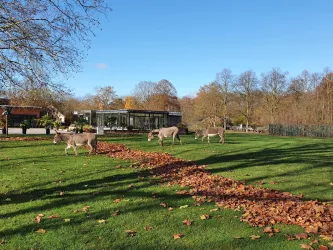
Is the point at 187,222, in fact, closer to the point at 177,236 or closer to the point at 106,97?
the point at 177,236

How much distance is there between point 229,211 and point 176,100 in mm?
97099

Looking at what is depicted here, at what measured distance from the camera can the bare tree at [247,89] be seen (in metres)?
76.4

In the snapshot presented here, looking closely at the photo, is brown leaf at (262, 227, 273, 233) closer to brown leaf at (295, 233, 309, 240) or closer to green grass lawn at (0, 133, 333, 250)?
green grass lawn at (0, 133, 333, 250)

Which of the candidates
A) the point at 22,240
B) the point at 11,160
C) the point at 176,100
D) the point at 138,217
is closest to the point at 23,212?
the point at 22,240

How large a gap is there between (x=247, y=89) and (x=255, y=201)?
236ft

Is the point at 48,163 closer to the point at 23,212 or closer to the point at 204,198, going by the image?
the point at 23,212

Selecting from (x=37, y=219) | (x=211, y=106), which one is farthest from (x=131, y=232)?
(x=211, y=106)

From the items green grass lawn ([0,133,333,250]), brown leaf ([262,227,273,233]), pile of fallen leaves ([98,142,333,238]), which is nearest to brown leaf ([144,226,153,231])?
green grass lawn ([0,133,333,250])

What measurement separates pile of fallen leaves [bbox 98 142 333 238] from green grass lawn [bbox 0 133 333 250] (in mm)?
329

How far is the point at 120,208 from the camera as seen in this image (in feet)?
24.4

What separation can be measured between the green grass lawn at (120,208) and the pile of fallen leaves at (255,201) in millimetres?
329

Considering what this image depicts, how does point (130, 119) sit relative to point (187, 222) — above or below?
above

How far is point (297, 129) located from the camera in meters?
56.2

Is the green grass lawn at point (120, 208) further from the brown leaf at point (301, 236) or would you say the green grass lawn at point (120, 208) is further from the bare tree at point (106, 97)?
the bare tree at point (106, 97)
